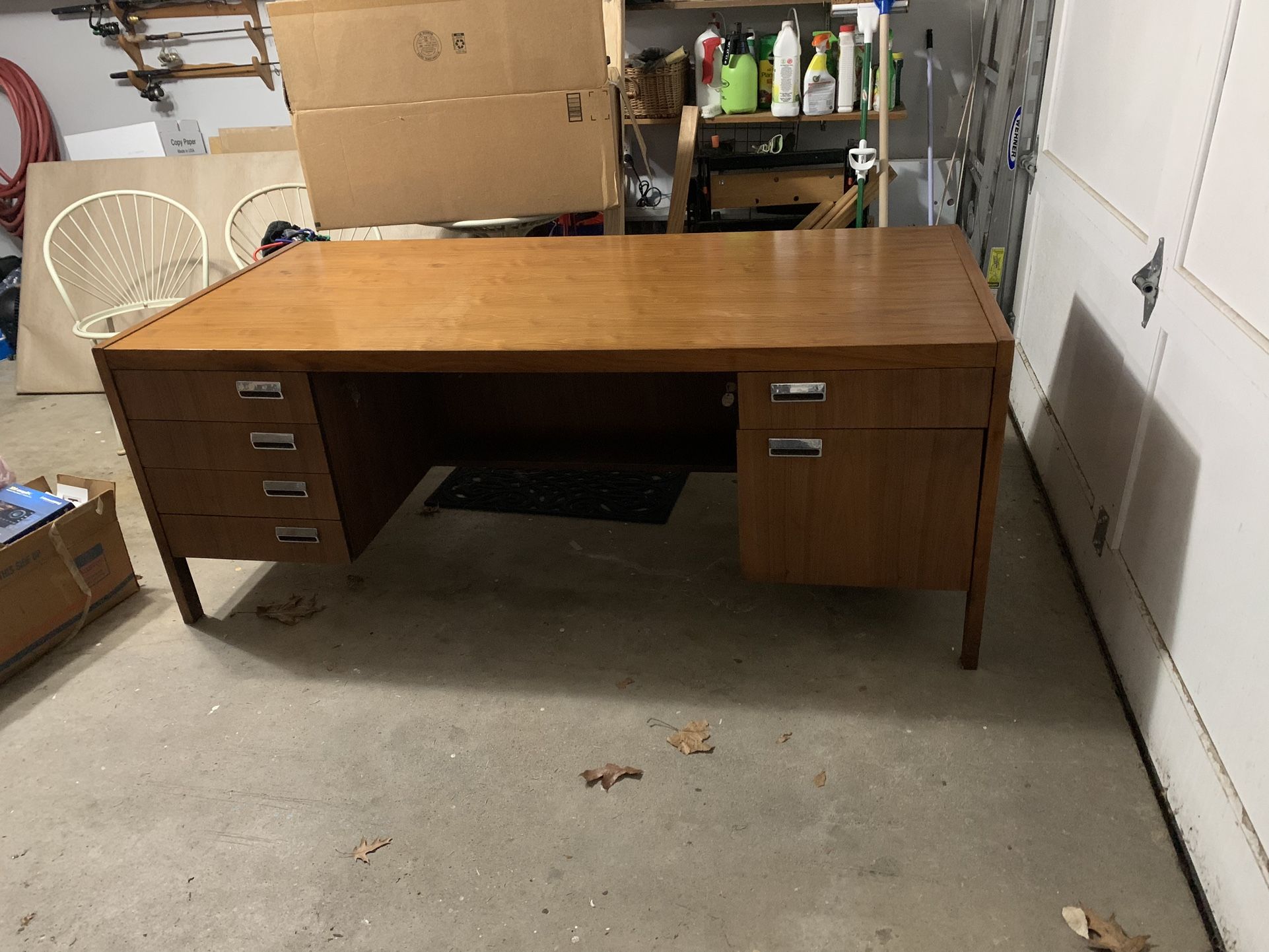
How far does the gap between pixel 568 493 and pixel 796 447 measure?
3.47 feet

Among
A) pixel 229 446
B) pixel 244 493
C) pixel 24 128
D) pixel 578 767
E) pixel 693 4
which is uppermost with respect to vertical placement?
pixel 693 4

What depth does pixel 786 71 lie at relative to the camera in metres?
3.54

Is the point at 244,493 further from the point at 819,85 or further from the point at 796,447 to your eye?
the point at 819,85

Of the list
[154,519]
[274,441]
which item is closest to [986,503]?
[274,441]

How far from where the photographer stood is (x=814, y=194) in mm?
3555

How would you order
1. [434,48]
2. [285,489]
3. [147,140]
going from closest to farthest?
[285,489] < [434,48] < [147,140]

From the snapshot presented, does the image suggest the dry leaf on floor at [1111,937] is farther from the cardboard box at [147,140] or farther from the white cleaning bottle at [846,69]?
the cardboard box at [147,140]

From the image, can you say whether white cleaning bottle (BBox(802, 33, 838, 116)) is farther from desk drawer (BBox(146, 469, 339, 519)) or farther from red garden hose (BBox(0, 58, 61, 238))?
red garden hose (BBox(0, 58, 61, 238))

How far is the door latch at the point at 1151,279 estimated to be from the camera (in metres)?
1.62

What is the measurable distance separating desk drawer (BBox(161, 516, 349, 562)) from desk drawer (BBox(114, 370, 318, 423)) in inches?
9.4

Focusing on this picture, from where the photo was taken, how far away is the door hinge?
186 centimetres

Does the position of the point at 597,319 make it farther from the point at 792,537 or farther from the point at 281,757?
the point at 281,757

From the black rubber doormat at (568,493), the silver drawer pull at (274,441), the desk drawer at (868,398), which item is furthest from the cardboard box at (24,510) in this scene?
the desk drawer at (868,398)

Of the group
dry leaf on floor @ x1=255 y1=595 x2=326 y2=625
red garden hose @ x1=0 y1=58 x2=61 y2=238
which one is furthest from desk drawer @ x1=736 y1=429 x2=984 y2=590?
red garden hose @ x1=0 y1=58 x2=61 y2=238
